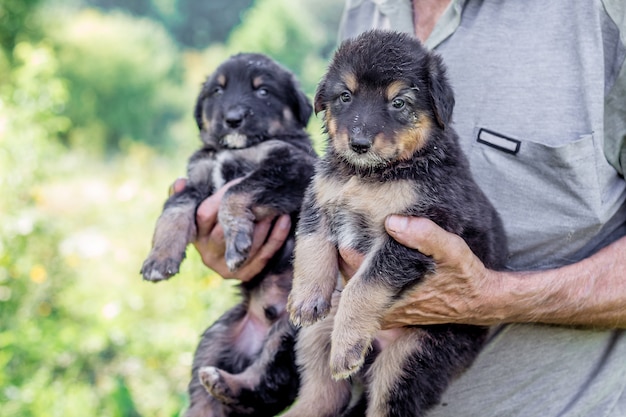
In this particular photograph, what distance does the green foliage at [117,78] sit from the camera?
11094 mm

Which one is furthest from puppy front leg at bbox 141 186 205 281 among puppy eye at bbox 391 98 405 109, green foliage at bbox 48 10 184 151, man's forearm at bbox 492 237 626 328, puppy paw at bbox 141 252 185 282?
green foliage at bbox 48 10 184 151

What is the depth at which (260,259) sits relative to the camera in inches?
138

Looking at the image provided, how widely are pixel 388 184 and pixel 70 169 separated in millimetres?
8505

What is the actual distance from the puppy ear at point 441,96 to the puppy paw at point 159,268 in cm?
149

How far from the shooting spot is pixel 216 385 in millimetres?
3264

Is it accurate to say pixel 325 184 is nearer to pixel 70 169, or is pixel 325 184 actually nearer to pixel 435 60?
pixel 435 60

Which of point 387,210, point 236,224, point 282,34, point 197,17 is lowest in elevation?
point 236,224

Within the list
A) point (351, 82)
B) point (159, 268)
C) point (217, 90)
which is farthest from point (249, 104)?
point (351, 82)

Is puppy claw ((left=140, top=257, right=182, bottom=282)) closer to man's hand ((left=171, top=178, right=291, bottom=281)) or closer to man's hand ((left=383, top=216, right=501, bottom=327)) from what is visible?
man's hand ((left=171, top=178, right=291, bottom=281))

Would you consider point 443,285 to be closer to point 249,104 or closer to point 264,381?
point 264,381

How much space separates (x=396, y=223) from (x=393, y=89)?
508mm

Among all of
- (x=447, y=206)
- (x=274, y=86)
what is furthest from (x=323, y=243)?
(x=274, y=86)

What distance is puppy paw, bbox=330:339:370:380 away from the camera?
2580mm

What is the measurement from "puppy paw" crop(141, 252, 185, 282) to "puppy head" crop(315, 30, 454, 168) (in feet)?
3.74
